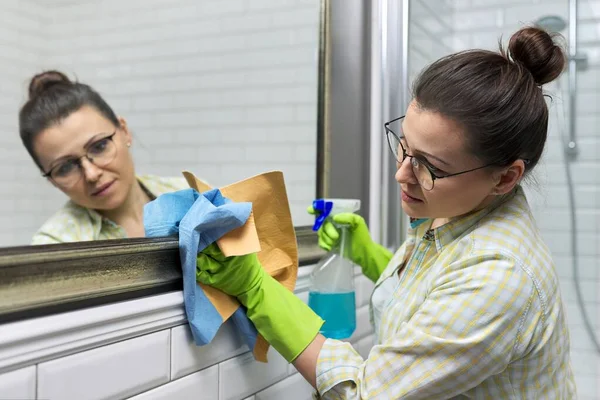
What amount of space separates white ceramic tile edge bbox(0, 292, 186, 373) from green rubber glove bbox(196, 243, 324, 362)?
0.07m

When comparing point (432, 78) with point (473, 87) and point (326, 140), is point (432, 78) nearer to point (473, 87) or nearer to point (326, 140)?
point (473, 87)

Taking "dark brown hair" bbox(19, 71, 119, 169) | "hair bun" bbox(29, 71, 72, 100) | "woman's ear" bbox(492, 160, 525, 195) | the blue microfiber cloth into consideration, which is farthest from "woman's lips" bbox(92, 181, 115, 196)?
"woman's ear" bbox(492, 160, 525, 195)

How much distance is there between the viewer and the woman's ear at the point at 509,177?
87 centimetres

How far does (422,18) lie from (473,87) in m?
0.91

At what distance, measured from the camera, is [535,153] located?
0.90 metres

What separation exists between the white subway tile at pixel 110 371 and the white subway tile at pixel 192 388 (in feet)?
0.04

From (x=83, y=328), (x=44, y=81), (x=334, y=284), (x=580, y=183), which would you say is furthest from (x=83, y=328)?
(x=580, y=183)

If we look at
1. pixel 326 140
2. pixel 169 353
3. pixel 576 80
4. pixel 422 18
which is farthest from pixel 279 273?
pixel 576 80

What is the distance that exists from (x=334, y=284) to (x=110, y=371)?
0.55m

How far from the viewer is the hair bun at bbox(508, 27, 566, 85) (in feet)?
2.92

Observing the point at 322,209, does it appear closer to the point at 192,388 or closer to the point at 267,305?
the point at 267,305

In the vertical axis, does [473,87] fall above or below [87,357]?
above

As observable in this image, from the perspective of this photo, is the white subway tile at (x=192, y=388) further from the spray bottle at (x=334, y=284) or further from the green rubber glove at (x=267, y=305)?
the spray bottle at (x=334, y=284)

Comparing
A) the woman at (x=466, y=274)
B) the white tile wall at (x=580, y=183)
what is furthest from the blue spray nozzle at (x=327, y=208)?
the white tile wall at (x=580, y=183)
